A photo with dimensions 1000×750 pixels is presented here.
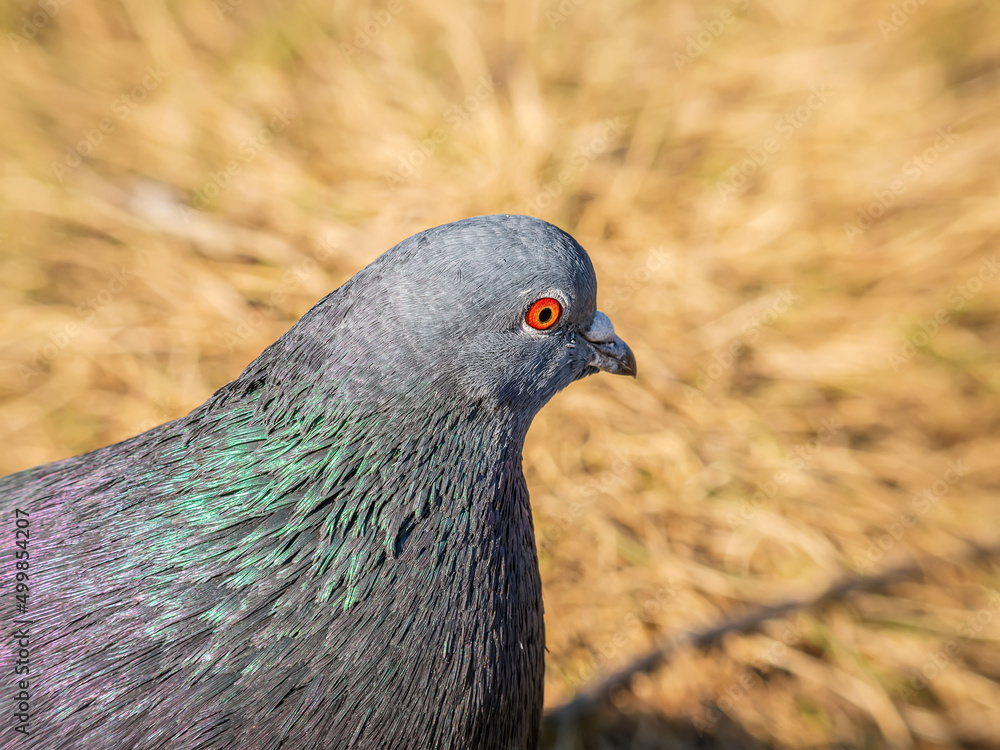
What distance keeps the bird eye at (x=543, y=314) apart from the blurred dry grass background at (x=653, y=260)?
1678mm

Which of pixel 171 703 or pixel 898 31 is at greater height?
pixel 898 31

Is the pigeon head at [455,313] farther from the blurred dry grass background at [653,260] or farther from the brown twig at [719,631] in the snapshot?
the blurred dry grass background at [653,260]

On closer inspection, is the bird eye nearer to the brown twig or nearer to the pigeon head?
the pigeon head

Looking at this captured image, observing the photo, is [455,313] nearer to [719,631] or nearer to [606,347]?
[606,347]

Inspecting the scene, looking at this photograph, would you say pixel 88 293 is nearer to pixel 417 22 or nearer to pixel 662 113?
pixel 417 22

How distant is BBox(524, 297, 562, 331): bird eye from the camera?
63.1 inches

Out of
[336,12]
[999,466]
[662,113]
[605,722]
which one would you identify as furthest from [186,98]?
[999,466]

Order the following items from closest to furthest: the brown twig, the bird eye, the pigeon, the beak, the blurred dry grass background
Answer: the pigeon → the bird eye → the beak → the brown twig → the blurred dry grass background

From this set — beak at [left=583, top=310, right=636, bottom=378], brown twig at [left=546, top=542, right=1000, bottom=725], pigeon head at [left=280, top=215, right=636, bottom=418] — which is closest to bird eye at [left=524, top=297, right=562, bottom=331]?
pigeon head at [left=280, top=215, right=636, bottom=418]

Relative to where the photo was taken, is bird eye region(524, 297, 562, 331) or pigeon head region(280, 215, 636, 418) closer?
pigeon head region(280, 215, 636, 418)

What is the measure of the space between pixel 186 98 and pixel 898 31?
4.07 m

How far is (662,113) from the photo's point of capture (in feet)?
14.3

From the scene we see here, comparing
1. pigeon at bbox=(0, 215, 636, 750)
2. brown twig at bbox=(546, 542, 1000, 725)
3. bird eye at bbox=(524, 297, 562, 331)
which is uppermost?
bird eye at bbox=(524, 297, 562, 331)

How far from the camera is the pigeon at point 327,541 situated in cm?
138
